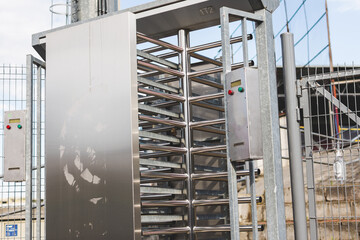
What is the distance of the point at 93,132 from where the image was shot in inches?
172

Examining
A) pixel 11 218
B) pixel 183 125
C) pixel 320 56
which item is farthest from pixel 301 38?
pixel 183 125

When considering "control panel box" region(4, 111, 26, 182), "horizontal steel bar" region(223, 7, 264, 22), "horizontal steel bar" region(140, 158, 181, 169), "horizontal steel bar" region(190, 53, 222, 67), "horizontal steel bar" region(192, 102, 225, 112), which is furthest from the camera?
"control panel box" region(4, 111, 26, 182)

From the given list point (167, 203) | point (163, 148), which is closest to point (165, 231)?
point (167, 203)

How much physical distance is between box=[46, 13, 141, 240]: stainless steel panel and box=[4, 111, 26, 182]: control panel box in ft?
2.22

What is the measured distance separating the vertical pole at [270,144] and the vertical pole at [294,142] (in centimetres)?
10

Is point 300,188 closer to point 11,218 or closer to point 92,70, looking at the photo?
point 92,70

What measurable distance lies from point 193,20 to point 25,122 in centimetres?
198

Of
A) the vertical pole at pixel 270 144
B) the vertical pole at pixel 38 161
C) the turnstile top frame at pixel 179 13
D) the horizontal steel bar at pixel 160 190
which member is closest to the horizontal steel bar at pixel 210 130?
the horizontal steel bar at pixel 160 190

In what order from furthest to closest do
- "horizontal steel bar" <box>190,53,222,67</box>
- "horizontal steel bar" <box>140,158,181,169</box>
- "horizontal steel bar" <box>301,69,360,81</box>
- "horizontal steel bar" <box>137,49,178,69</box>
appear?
"horizontal steel bar" <box>190,53,222,67</box>
"horizontal steel bar" <box>137,49,178,69</box>
"horizontal steel bar" <box>140,158,181,169</box>
"horizontal steel bar" <box>301,69,360,81</box>

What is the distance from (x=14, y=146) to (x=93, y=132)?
1.27 meters

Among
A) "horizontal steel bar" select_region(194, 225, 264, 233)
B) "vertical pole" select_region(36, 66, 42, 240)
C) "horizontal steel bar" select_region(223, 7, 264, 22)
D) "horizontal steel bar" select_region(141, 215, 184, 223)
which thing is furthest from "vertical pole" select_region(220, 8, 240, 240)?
"vertical pole" select_region(36, 66, 42, 240)

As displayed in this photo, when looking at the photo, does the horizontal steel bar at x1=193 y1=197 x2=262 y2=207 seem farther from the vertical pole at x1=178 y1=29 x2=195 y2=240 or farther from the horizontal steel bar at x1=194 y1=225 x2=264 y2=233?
the horizontal steel bar at x1=194 y1=225 x2=264 y2=233

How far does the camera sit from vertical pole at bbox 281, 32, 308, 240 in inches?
156

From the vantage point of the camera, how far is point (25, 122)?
5.27 meters
